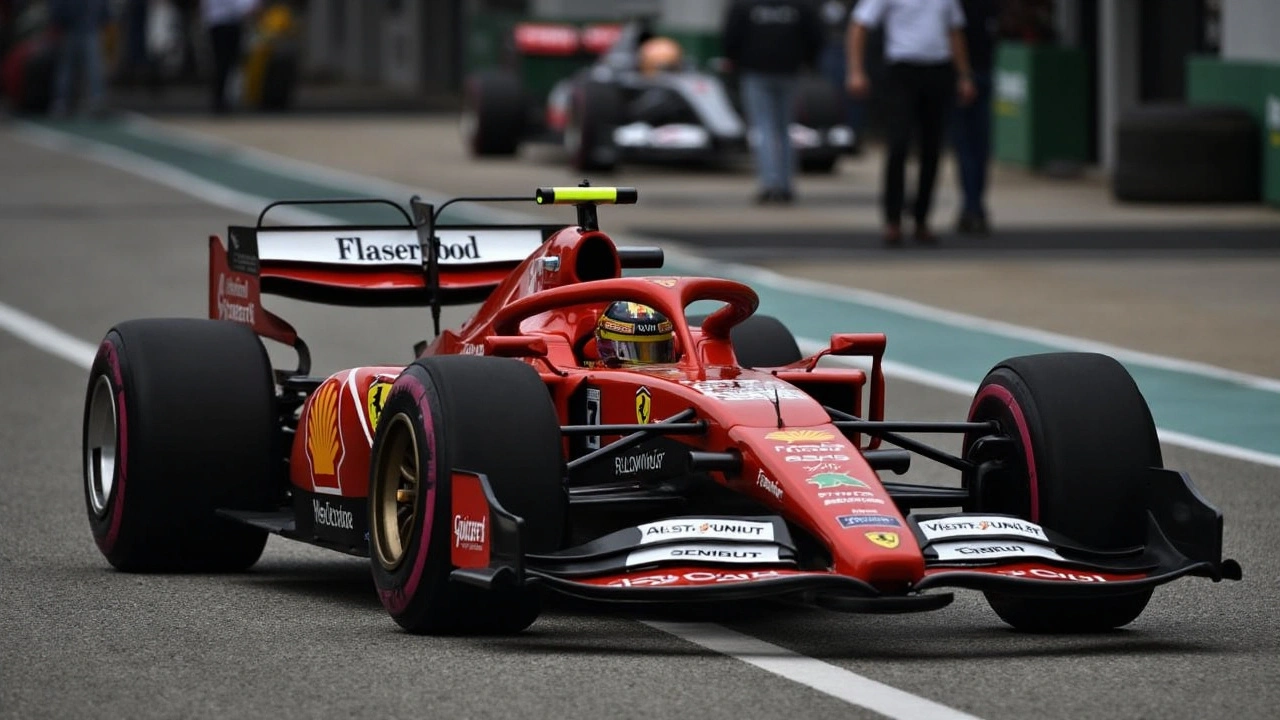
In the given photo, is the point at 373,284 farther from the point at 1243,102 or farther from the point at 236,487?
the point at 1243,102

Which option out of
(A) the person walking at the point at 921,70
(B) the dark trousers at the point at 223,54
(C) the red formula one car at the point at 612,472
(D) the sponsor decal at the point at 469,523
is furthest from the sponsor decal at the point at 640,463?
(B) the dark trousers at the point at 223,54

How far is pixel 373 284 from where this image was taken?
28.4 ft

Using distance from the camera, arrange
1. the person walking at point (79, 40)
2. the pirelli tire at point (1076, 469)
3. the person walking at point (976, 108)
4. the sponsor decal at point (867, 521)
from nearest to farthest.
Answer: the sponsor decal at point (867, 521) → the pirelli tire at point (1076, 469) → the person walking at point (976, 108) → the person walking at point (79, 40)

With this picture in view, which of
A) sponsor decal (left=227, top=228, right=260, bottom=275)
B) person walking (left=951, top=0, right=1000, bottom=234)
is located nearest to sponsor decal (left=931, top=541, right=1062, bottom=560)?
sponsor decal (left=227, top=228, right=260, bottom=275)

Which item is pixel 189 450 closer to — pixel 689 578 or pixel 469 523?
pixel 469 523

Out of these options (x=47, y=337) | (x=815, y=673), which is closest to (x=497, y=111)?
(x=47, y=337)

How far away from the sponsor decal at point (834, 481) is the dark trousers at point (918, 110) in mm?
11133

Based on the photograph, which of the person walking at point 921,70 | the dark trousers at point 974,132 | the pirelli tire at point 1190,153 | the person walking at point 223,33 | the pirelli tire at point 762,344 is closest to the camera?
the pirelli tire at point 762,344

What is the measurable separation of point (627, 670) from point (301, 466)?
1.84m

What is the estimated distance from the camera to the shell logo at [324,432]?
24.2ft

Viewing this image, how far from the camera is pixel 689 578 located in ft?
19.8

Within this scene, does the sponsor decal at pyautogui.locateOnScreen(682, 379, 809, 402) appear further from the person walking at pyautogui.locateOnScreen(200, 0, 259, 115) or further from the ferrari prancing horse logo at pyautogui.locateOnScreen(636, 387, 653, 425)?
the person walking at pyautogui.locateOnScreen(200, 0, 259, 115)

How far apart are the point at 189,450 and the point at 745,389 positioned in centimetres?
186

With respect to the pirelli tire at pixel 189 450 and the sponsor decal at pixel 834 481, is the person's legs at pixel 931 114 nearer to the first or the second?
the pirelli tire at pixel 189 450
